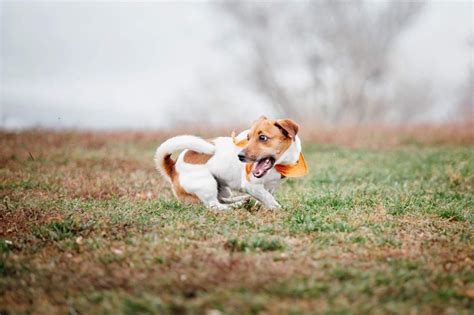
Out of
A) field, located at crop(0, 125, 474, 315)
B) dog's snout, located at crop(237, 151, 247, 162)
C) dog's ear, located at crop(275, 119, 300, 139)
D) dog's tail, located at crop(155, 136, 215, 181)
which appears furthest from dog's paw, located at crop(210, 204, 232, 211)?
dog's ear, located at crop(275, 119, 300, 139)

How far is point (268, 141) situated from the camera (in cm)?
646

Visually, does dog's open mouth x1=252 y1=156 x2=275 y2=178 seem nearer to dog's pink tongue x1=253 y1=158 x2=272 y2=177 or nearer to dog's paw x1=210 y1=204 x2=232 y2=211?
dog's pink tongue x1=253 y1=158 x2=272 y2=177

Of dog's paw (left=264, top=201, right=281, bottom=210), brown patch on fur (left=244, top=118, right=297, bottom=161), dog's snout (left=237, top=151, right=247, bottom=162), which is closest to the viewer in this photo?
dog's snout (left=237, top=151, right=247, bottom=162)

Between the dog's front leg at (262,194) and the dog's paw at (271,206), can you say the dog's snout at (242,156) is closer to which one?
the dog's front leg at (262,194)

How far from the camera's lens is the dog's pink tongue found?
6496 mm

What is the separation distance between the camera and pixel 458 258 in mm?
5207

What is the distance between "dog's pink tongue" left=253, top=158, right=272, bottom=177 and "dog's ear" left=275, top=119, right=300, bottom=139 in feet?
1.31

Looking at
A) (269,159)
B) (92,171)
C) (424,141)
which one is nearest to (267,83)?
(424,141)

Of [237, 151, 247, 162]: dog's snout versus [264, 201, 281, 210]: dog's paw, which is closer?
[237, 151, 247, 162]: dog's snout

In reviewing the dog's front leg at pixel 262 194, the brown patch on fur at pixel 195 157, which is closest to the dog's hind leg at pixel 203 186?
the brown patch on fur at pixel 195 157

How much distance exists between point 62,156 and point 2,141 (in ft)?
10.6

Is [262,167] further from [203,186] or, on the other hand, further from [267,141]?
[203,186]

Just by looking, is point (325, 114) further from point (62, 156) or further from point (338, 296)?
point (338, 296)

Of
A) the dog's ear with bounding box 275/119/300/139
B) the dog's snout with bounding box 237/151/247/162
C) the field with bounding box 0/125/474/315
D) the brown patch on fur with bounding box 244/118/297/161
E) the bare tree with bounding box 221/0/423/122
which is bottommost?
the field with bounding box 0/125/474/315
